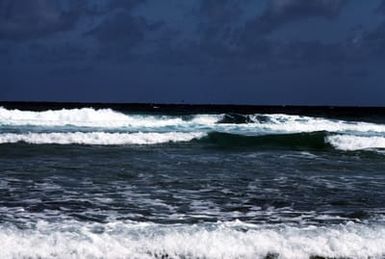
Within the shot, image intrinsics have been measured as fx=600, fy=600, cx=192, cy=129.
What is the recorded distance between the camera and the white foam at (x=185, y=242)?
222 inches

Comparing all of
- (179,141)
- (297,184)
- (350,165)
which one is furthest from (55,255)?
(179,141)

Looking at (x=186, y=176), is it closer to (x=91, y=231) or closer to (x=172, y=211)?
A: (x=172, y=211)

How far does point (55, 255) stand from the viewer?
551 cm

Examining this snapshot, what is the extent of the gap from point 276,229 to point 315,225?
667 millimetres

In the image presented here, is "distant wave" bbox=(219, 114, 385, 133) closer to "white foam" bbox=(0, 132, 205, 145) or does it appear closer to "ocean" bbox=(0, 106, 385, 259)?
"white foam" bbox=(0, 132, 205, 145)

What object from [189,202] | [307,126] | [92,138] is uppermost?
[307,126]

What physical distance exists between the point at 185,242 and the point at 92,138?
587 inches

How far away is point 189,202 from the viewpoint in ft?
28.0

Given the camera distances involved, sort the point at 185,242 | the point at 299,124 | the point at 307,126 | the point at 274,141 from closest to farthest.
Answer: the point at 185,242
the point at 274,141
the point at 307,126
the point at 299,124

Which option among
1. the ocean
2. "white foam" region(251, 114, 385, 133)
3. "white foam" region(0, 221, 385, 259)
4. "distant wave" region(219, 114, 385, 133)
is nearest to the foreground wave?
the ocean

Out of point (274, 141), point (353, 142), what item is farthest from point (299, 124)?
point (274, 141)

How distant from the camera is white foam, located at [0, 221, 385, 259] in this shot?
18.5 feet

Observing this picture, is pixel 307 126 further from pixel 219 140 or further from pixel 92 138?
pixel 92 138

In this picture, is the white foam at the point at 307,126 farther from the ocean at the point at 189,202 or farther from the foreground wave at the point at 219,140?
the ocean at the point at 189,202
